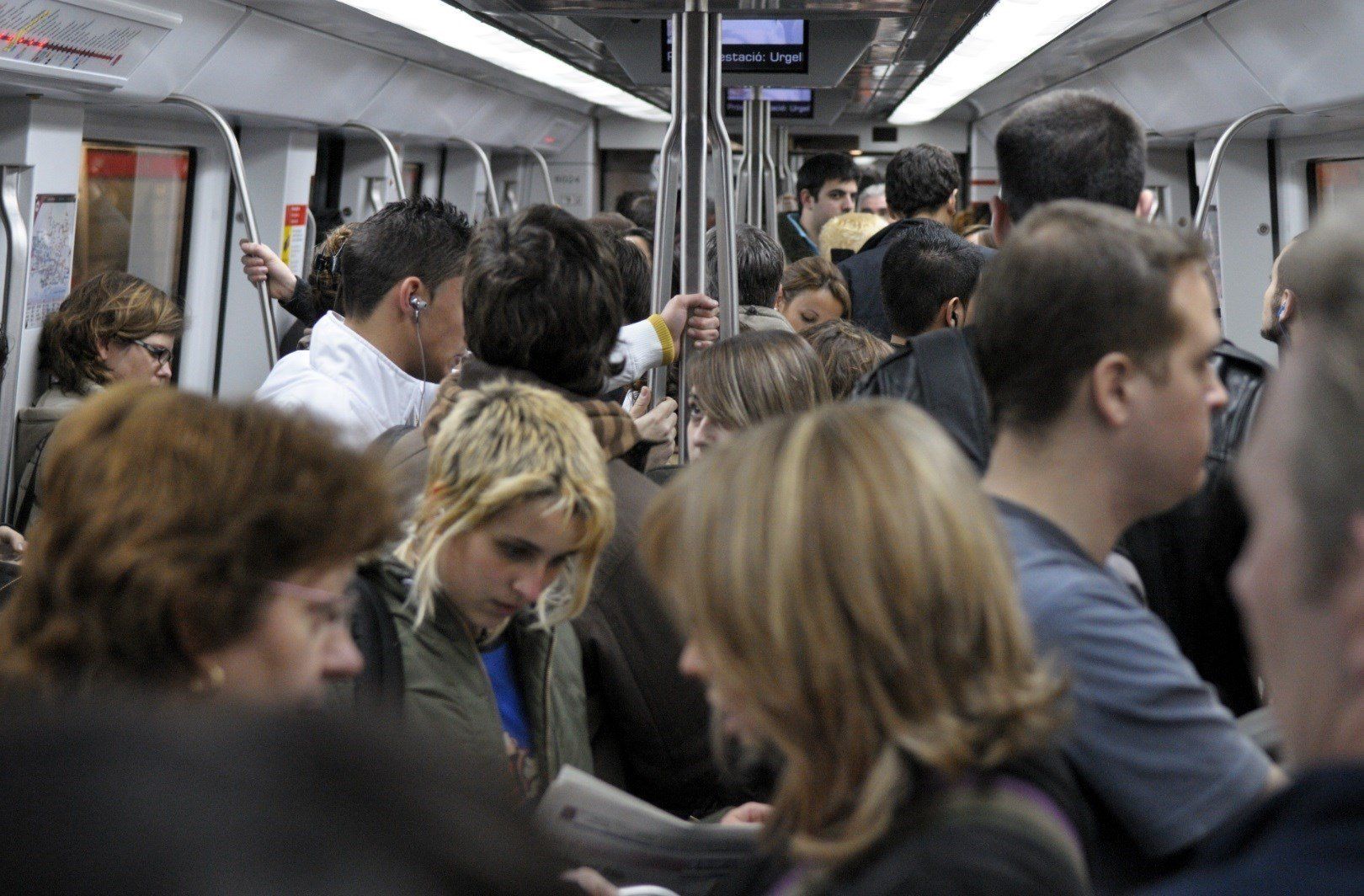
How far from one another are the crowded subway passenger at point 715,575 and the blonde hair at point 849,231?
2236 mm

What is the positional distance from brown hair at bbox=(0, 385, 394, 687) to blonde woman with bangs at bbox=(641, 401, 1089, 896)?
343 mm

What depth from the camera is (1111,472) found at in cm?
150

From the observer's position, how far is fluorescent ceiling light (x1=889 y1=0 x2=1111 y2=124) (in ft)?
19.9

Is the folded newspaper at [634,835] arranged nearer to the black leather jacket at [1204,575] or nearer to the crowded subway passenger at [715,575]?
the crowded subway passenger at [715,575]

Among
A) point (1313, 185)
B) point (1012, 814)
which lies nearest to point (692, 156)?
point (1012, 814)

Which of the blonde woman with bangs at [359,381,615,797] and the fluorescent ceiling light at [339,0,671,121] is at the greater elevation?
the fluorescent ceiling light at [339,0,671,121]

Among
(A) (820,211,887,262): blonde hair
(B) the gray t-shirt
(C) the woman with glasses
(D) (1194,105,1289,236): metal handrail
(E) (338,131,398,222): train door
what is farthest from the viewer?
(E) (338,131,398,222): train door

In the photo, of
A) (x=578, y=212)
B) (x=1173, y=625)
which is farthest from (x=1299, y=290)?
(x=578, y=212)

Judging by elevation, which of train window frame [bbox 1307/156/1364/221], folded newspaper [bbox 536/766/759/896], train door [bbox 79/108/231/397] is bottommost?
folded newspaper [bbox 536/766/759/896]

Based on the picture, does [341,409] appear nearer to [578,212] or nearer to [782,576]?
[782,576]

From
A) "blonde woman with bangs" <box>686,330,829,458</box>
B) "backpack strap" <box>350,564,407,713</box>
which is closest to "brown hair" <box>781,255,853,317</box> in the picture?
"blonde woman with bangs" <box>686,330,829,458</box>

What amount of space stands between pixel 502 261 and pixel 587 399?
268 mm

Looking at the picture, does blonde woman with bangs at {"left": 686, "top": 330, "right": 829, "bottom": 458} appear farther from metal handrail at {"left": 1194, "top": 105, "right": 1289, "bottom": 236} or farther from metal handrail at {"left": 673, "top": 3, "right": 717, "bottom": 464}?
metal handrail at {"left": 1194, "top": 105, "right": 1289, "bottom": 236}

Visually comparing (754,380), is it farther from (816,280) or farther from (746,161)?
(746,161)
